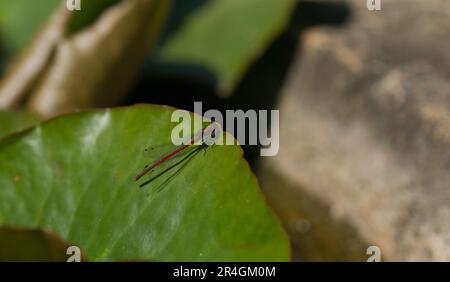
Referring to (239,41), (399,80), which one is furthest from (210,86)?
(399,80)

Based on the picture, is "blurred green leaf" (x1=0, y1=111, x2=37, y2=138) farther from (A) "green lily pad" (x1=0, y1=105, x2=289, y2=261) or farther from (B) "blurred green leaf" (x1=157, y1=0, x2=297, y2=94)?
(B) "blurred green leaf" (x1=157, y1=0, x2=297, y2=94)

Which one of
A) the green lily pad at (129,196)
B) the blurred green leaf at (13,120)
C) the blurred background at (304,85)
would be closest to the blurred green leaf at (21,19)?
the blurred background at (304,85)

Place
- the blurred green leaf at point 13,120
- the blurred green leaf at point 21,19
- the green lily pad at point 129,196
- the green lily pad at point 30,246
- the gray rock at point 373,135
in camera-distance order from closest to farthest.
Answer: the green lily pad at point 30,246, the green lily pad at point 129,196, the blurred green leaf at point 13,120, the gray rock at point 373,135, the blurred green leaf at point 21,19

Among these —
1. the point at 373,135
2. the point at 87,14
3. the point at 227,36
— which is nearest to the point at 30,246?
the point at 87,14

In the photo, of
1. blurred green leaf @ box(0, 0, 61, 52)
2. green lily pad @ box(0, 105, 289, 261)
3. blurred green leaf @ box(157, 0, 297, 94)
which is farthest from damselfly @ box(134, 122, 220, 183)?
blurred green leaf @ box(0, 0, 61, 52)

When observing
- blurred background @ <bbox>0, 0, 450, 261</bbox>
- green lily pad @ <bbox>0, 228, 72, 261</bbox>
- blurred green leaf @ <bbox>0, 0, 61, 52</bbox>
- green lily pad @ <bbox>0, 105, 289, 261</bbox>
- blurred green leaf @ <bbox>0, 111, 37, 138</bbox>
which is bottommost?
green lily pad @ <bbox>0, 228, 72, 261</bbox>

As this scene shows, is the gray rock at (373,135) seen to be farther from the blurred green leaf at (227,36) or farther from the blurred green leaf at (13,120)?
the blurred green leaf at (13,120)

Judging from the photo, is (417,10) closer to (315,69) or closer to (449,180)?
(315,69)
